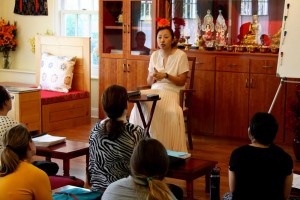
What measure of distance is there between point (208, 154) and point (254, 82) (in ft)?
3.27

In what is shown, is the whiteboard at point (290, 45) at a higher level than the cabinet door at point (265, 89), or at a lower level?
higher

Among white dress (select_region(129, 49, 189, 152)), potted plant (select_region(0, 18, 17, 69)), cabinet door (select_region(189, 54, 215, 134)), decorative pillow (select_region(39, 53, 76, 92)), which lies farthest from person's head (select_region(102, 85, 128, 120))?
potted plant (select_region(0, 18, 17, 69))

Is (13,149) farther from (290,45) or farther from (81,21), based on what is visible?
(81,21)

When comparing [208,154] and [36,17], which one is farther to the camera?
[36,17]

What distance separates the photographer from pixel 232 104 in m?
6.27

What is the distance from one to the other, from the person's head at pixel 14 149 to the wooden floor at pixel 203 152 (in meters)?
1.98

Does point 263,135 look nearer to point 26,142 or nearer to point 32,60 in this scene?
point 26,142

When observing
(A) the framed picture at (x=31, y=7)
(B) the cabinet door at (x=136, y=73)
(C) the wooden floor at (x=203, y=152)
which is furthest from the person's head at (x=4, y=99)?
(A) the framed picture at (x=31, y=7)

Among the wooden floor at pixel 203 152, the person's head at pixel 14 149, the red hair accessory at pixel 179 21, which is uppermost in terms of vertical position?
the red hair accessory at pixel 179 21

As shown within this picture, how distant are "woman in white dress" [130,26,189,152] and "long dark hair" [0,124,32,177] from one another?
2.81 m

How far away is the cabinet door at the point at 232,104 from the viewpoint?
244 inches

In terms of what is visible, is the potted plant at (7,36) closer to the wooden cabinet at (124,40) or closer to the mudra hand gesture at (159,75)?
the wooden cabinet at (124,40)

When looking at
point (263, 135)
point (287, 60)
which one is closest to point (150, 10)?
point (287, 60)

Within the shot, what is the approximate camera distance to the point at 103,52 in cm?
726
